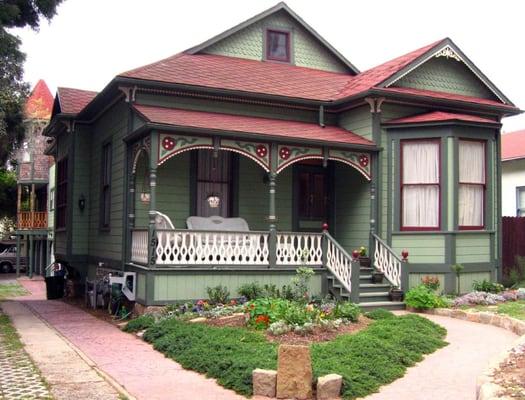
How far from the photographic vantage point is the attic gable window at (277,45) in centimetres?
A: 1833

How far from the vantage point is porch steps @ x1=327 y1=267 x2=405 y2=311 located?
13504 millimetres

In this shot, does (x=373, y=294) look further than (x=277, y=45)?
No

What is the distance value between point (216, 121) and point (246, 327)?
5.24 m

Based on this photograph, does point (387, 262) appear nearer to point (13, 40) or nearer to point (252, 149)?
point (252, 149)

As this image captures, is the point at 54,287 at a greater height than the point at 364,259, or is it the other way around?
the point at 364,259

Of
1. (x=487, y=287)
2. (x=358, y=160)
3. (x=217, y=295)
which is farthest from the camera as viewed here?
(x=358, y=160)

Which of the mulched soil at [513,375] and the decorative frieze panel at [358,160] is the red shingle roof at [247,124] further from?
the mulched soil at [513,375]

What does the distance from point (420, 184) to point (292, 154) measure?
325cm

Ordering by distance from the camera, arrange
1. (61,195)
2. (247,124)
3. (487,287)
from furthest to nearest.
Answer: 1. (61,195)
2. (487,287)
3. (247,124)

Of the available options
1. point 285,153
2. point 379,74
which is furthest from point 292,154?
point 379,74

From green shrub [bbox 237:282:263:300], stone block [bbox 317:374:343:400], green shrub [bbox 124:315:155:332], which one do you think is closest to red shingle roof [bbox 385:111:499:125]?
green shrub [bbox 237:282:263:300]

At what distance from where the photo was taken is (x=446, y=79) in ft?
55.4

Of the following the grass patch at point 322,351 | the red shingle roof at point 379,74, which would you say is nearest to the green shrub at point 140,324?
the grass patch at point 322,351

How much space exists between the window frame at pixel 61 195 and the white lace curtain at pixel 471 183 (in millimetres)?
11379
